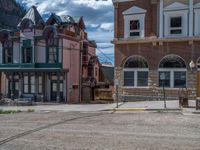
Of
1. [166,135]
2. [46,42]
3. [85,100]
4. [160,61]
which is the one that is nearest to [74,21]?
[46,42]

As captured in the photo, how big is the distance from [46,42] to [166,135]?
2833 centimetres

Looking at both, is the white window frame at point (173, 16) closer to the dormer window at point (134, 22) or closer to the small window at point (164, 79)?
the dormer window at point (134, 22)

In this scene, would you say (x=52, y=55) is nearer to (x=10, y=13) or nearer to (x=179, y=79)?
(x=179, y=79)

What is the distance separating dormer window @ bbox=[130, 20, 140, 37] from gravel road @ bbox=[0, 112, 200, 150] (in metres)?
13.3

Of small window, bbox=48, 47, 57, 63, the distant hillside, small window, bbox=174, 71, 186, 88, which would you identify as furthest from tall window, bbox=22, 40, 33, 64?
small window, bbox=174, 71, 186, 88

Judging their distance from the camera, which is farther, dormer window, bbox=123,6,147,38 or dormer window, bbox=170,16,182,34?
dormer window, bbox=123,6,147,38

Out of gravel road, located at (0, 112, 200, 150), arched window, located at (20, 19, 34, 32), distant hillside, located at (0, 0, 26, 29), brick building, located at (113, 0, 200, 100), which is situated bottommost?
gravel road, located at (0, 112, 200, 150)

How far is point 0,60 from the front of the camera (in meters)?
42.0

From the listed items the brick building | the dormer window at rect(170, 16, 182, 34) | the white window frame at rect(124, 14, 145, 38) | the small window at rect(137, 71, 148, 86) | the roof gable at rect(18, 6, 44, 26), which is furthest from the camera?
the roof gable at rect(18, 6, 44, 26)

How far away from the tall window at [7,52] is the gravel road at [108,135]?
2603 cm

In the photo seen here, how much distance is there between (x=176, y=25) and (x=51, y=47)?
1561cm

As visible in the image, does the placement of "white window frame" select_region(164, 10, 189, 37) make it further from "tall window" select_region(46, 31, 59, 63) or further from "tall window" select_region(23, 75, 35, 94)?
"tall window" select_region(23, 75, 35, 94)

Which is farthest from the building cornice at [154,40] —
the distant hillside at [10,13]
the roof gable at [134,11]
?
the distant hillside at [10,13]

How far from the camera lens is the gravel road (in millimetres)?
11127
